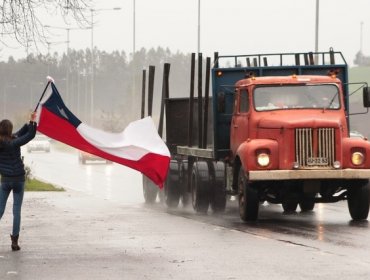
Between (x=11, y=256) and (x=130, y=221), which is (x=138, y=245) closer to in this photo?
(x=11, y=256)

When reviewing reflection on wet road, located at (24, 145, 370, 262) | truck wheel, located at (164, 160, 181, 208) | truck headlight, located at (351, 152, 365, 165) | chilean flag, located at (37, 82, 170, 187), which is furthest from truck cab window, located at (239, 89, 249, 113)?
truck wheel, located at (164, 160, 181, 208)

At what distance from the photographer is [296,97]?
20.7 meters

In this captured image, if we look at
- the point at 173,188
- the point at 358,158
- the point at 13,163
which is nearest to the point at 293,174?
the point at 358,158

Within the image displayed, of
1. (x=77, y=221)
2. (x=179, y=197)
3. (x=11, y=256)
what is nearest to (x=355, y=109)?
(x=179, y=197)

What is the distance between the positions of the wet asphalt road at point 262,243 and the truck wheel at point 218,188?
190 mm

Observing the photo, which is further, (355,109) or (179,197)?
(355,109)

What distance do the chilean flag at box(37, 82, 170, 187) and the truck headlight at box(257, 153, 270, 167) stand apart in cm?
255

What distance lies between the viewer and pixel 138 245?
1524cm

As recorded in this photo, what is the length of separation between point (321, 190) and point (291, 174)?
1.08m

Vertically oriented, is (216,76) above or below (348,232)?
above

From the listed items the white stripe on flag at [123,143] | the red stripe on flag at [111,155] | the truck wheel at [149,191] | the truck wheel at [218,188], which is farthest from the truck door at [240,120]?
the truck wheel at [149,191]

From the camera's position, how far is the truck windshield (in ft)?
67.5

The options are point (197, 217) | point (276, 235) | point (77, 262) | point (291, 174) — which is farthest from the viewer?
point (197, 217)

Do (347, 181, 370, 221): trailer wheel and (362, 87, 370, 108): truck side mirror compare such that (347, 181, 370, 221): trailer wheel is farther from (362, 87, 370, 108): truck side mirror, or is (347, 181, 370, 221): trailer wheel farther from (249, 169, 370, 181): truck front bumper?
(362, 87, 370, 108): truck side mirror
